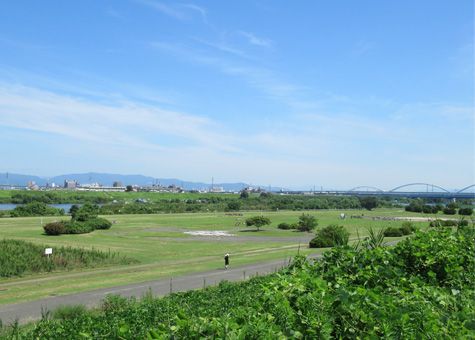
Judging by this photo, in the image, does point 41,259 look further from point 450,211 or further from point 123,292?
point 450,211

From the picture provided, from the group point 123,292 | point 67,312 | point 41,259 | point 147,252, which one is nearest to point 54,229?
point 147,252

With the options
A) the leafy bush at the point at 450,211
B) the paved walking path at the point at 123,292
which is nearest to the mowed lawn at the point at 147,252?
the paved walking path at the point at 123,292

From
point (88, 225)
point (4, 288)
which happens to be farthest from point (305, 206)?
point (4, 288)

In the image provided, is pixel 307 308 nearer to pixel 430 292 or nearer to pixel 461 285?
pixel 430 292

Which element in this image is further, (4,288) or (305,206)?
(305,206)

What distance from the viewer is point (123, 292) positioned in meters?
27.3

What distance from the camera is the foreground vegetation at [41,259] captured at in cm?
3753

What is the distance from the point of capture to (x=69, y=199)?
198875 millimetres

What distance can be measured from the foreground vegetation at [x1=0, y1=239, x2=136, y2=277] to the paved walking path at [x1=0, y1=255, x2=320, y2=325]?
11823 mm

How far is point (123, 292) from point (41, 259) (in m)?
16.2

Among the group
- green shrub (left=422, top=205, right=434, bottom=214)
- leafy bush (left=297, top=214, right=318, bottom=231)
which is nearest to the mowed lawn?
leafy bush (left=297, top=214, right=318, bottom=231)

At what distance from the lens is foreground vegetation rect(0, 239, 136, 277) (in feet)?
123

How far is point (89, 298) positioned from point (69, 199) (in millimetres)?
183826

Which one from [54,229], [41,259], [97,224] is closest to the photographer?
[41,259]
